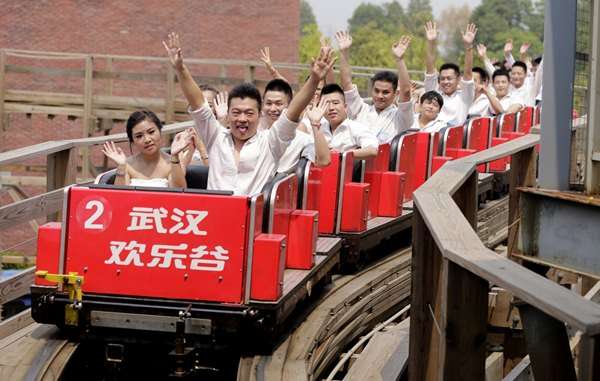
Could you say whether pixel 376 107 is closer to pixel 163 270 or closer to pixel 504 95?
pixel 163 270

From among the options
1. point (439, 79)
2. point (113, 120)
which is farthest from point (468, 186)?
point (113, 120)

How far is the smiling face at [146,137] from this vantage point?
6.61 metres

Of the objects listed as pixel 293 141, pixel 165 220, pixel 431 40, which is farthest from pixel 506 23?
pixel 165 220

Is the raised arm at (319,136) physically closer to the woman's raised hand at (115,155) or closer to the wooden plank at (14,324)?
the woman's raised hand at (115,155)

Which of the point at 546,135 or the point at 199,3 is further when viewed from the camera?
the point at 199,3

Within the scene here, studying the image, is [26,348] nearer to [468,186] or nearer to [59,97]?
[468,186]

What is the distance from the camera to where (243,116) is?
652 centimetres

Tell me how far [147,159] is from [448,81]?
6367mm

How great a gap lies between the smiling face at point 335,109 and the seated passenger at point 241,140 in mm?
1930

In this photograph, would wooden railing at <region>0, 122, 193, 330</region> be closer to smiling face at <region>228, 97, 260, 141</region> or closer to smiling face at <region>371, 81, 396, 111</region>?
smiling face at <region>228, 97, 260, 141</region>

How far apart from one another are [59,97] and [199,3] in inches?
328

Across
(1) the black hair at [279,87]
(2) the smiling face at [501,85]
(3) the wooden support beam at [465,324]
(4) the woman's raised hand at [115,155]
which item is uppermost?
(2) the smiling face at [501,85]

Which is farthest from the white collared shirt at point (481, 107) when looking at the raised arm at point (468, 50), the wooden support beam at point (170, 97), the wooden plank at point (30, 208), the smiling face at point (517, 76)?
the wooden plank at point (30, 208)

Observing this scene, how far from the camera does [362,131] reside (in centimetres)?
860
